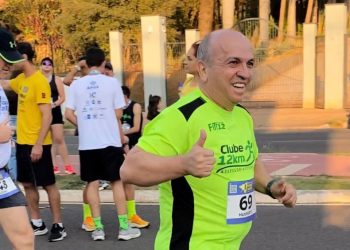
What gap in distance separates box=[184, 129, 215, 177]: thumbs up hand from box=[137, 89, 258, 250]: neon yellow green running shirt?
0.20m

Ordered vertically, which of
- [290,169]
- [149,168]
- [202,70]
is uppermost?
[202,70]

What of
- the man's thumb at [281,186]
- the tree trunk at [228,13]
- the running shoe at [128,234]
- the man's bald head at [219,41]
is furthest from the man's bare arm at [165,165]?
the tree trunk at [228,13]

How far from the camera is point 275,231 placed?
645cm

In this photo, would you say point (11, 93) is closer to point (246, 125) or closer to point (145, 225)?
point (145, 225)

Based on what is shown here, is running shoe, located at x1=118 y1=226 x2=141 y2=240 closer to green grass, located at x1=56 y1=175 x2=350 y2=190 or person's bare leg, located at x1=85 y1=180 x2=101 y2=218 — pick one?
person's bare leg, located at x1=85 y1=180 x2=101 y2=218

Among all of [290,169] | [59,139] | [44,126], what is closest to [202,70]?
[44,126]

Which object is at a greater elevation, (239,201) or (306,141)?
(239,201)

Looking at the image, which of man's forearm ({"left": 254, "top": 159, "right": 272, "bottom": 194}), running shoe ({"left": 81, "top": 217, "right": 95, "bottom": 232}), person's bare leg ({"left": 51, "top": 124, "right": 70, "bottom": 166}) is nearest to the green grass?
person's bare leg ({"left": 51, "top": 124, "right": 70, "bottom": 166})

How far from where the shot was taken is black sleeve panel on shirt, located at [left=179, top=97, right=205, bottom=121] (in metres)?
2.71

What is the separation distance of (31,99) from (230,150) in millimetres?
3802

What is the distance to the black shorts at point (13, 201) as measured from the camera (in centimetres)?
419

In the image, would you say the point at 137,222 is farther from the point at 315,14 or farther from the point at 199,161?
the point at 315,14

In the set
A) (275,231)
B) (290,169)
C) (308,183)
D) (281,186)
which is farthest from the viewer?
(290,169)

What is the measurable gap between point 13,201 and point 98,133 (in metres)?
2.04
